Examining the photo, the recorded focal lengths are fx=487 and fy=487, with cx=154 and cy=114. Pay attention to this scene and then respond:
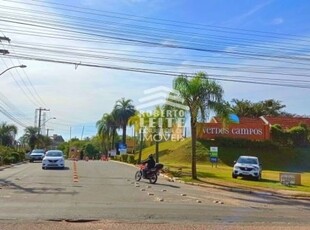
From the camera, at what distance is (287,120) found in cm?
7181

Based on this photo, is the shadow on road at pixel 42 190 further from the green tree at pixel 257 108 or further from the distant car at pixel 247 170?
the green tree at pixel 257 108

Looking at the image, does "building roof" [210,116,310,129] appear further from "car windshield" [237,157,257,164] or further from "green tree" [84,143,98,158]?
"green tree" [84,143,98,158]

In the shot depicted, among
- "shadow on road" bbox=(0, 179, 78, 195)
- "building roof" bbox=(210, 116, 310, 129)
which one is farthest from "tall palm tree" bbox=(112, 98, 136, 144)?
"shadow on road" bbox=(0, 179, 78, 195)

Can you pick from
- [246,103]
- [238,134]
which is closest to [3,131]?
[246,103]

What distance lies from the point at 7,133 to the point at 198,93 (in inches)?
3154

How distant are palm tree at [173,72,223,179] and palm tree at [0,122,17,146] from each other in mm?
74918

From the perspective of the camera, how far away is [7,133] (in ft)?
334

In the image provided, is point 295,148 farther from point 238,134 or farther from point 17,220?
point 17,220

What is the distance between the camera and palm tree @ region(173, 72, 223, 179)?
29.2 metres

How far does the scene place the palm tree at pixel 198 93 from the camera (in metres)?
29.2

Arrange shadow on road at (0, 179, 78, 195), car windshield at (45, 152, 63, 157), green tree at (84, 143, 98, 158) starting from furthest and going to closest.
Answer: green tree at (84, 143, 98, 158) → car windshield at (45, 152, 63, 157) → shadow on road at (0, 179, 78, 195)

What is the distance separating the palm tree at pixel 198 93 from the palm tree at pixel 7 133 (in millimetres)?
74918

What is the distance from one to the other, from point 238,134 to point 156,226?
52293 mm

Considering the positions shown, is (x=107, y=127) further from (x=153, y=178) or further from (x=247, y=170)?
(x=153, y=178)
